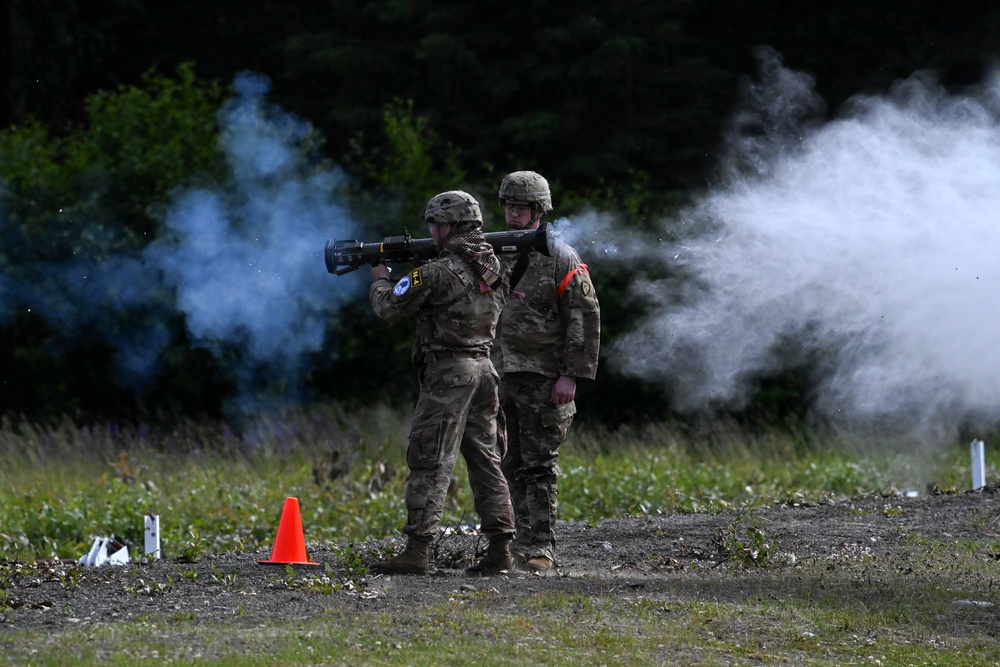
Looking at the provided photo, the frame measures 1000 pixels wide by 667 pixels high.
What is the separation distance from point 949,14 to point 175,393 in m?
12.5

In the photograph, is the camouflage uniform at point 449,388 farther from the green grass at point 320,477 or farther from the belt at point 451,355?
the green grass at point 320,477

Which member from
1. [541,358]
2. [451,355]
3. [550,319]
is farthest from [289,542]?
[550,319]

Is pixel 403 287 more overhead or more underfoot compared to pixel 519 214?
more underfoot

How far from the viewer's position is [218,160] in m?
15.3

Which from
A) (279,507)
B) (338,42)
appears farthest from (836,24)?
(279,507)

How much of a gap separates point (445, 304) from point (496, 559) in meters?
1.48

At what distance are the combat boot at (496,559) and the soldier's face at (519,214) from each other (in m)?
1.79

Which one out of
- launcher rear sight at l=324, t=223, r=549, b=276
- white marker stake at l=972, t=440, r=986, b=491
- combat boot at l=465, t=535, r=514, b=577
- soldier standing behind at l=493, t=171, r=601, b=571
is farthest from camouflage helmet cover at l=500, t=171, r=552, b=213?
white marker stake at l=972, t=440, r=986, b=491

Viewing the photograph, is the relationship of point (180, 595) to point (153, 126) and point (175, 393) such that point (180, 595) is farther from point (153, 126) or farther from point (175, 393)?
point (153, 126)

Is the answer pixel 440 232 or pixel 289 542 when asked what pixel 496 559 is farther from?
pixel 440 232

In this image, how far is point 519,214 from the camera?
8.36 metres

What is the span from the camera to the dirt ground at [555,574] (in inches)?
283

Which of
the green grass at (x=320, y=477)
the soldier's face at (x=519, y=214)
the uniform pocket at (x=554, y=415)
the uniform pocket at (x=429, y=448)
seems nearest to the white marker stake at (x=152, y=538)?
the green grass at (x=320, y=477)

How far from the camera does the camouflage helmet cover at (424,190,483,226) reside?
26.5 ft
